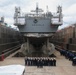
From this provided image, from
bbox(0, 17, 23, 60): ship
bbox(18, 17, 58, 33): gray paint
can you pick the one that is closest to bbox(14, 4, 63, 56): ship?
bbox(18, 17, 58, 33): gray paint

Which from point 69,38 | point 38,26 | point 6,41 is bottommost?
point 6,41

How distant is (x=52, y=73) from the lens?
66.4 feet

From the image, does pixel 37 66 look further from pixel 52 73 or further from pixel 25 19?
pixel 25 19

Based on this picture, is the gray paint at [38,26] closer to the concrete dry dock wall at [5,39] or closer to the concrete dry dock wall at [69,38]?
the concrete dry dock wall at [5,39]

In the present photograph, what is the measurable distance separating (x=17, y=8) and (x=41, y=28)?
6351 millimetres

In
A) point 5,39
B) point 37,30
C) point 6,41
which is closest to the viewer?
point 37,30

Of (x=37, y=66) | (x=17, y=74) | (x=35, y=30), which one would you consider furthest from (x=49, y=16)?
(x=17, y=74)

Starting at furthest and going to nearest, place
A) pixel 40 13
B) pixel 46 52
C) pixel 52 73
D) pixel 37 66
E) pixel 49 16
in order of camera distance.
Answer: pixel 40 13, pixel 49 16, pixel 46 52, pixel 37 66, pixel 52 73

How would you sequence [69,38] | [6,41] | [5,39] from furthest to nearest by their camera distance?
[69,38]
[6,41]
[5,39]

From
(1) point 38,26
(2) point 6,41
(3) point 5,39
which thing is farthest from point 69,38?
(3) point 5,39

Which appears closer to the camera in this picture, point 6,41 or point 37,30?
point 37,30

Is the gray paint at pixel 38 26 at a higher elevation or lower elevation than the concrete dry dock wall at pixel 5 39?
higher

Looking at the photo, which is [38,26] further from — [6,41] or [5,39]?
[6,41]

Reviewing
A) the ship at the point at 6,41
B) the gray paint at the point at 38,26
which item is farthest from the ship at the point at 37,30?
the ship at the point at 6,41
